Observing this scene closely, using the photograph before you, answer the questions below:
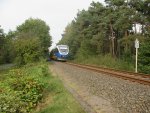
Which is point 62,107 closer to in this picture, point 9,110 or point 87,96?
point 87,96

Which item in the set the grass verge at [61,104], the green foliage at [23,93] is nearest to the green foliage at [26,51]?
the grass verge at [61,104]

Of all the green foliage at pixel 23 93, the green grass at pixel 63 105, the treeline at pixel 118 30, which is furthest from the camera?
the treeline at pixel 118 30

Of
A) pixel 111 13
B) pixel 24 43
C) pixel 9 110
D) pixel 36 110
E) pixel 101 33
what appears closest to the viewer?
pixel 9 110

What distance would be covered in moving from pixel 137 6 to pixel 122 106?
33.9 meters

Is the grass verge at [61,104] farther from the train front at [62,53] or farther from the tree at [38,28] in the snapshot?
the tree at [38,28]

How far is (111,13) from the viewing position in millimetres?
52344

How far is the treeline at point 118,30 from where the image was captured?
136ft

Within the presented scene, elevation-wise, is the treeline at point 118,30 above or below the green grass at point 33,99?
above

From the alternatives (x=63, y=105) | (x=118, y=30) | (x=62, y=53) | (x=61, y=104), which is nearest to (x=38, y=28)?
(x=62, y=53)

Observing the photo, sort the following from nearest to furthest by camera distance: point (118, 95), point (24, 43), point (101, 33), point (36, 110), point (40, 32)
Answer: point (36, 110)
point (118, 95)
point (24, 43)
point (101, 33)
point (40, 32)

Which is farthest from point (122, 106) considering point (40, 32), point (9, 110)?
point (40, 32)

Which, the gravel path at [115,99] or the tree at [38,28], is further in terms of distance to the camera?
the tree at [38,28]

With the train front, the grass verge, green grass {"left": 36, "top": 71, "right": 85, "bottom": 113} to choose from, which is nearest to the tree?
the train front

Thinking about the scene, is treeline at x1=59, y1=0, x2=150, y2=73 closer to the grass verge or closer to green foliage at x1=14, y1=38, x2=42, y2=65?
green foliage at x1=14, y1=38, x2=42, y2=65
